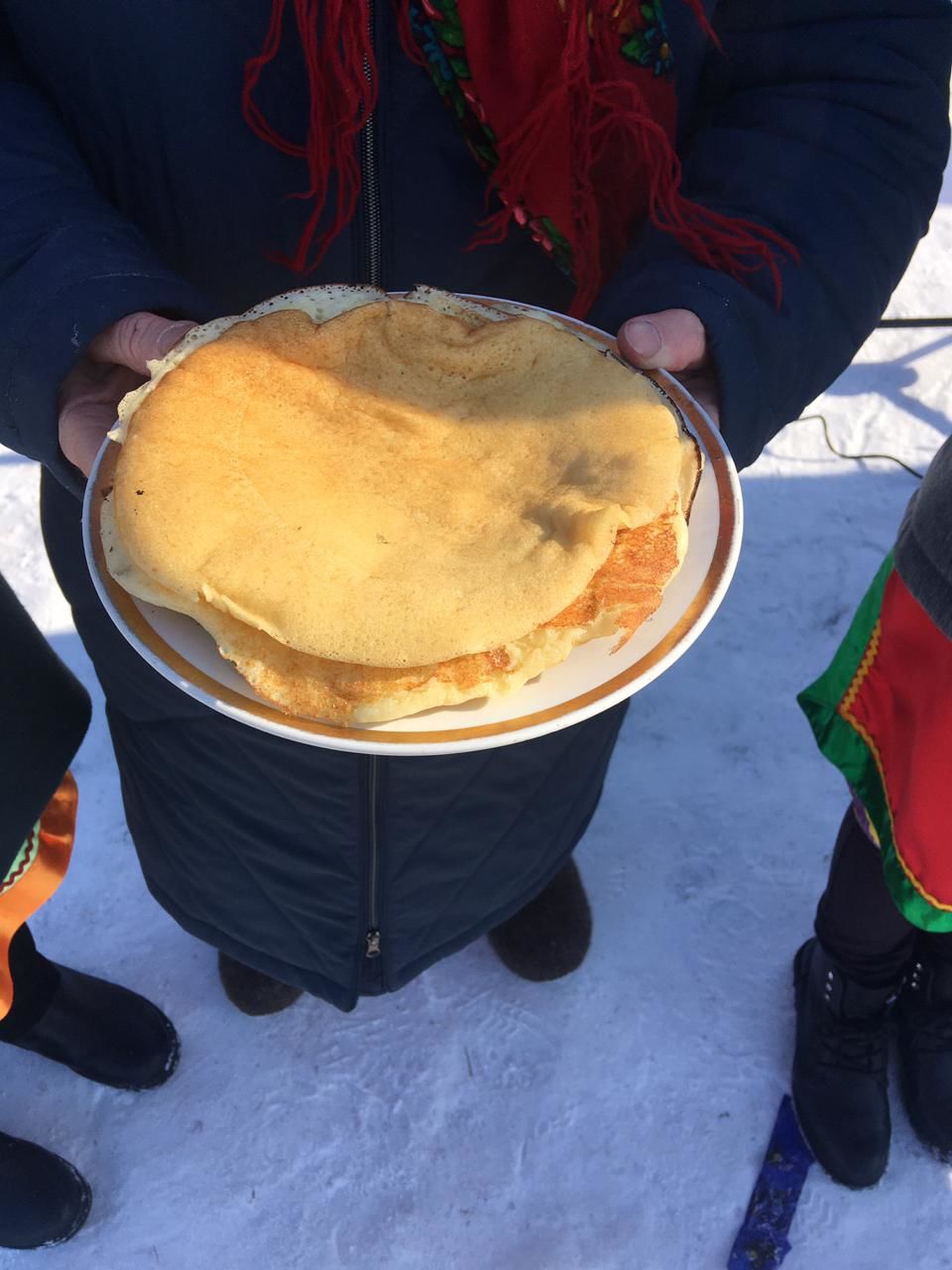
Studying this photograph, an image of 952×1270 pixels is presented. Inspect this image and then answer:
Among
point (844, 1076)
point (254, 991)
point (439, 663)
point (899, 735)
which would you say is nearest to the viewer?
point (439, 663)

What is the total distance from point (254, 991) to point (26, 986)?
43 cm

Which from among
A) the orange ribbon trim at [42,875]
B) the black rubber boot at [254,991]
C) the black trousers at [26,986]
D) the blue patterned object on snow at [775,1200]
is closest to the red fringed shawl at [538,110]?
the orange ribbon trim at [42,875]

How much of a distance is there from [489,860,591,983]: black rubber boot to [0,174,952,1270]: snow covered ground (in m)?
0.04

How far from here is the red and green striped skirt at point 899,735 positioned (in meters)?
1.41

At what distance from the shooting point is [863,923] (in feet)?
5.81

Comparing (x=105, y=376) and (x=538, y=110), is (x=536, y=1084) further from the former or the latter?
(x=538, y=110)

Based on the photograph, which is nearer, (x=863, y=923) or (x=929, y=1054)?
(x=863, y=923)

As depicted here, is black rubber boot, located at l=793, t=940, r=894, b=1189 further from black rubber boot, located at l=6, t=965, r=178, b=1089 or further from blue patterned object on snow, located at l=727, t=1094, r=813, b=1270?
black rubber boot, located at l=6, t=965, r=178, b=1089

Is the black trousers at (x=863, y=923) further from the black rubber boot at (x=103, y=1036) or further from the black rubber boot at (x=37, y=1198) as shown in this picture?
the black rubber boot at (x=37, y=1198)

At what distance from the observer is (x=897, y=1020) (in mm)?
2004

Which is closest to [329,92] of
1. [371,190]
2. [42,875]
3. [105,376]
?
[371,190]

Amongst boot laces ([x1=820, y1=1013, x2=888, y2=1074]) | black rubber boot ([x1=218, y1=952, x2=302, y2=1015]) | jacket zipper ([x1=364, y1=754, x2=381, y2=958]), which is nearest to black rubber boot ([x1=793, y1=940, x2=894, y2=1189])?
boot laces ([x1=820, y1=1013, x2=888, y2=1074])

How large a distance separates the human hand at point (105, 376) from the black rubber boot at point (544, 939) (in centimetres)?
131

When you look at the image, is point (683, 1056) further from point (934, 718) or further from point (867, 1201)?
point (934, 718)
